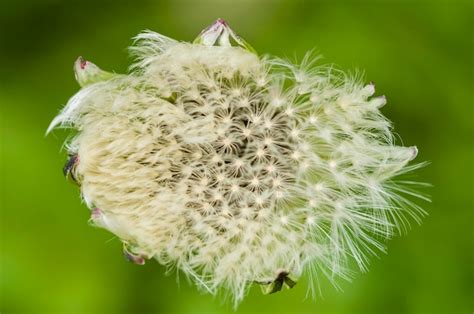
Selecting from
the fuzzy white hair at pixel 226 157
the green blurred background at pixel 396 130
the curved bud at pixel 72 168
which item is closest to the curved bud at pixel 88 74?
the fuzzy white hair at pixel 226 157

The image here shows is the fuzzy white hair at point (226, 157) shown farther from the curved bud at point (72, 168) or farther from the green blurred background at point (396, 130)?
the green blurred background at point (396, 130)

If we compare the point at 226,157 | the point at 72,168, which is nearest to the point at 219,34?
the point at 226,157

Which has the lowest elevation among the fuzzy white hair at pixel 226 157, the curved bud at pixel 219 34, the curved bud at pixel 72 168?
the curved bud at pixel 72 168

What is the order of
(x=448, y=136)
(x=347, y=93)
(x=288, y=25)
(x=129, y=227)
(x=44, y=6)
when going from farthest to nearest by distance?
(x=44, y=6)
(x=288, y=25)
(x=448, y=136)
(x=347, y=93)
(x=129, y=227)

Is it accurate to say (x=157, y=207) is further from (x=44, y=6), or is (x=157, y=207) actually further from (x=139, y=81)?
(x=44, y=6)

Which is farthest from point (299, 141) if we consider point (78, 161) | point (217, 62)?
point (78, 161)

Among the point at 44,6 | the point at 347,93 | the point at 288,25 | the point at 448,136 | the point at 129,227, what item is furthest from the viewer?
the point at 44,6

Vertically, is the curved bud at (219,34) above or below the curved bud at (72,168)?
above
